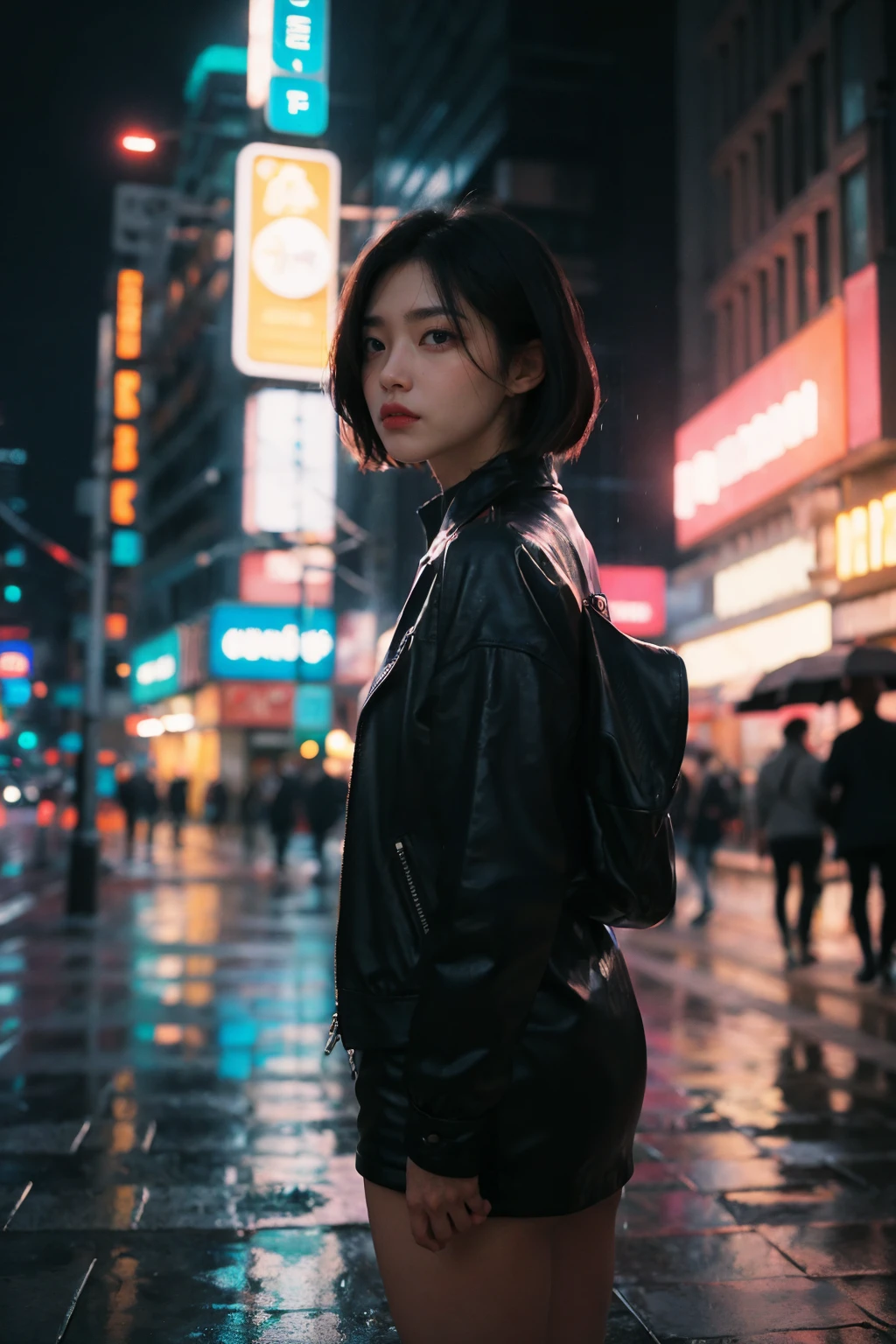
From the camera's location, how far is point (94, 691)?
1634cm

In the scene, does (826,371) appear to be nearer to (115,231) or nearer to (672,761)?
(115,231)

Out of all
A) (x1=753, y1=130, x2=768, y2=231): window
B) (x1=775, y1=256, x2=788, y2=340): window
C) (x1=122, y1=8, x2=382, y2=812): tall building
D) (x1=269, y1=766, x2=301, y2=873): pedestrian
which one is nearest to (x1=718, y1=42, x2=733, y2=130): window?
(x1=753, y1=130, x2=768, y2=231): window

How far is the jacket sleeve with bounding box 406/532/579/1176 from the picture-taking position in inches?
63.1

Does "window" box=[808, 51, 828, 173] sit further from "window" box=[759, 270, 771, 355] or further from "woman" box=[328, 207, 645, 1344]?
"woman" box=[328, 207, 645, 1344]

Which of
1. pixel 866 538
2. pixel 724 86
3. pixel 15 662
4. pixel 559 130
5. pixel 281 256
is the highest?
pixel 559 130

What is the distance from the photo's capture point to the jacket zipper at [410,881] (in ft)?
5.73

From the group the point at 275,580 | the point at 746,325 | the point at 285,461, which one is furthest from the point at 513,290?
the point at 275,580

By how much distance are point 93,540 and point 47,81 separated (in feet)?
37.0

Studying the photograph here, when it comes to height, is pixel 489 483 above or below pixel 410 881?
above

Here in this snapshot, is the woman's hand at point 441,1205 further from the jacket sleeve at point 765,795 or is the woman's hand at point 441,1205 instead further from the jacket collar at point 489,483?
the jacket sleeve at point 765,795

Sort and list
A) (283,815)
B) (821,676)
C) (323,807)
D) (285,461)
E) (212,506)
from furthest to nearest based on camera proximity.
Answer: (212,506) → (285,461) → (283,815) → (323,807) → (821,676)

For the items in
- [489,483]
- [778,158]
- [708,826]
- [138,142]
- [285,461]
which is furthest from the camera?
[285,461]

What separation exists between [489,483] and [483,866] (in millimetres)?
602

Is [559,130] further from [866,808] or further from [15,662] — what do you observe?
[866,808]
